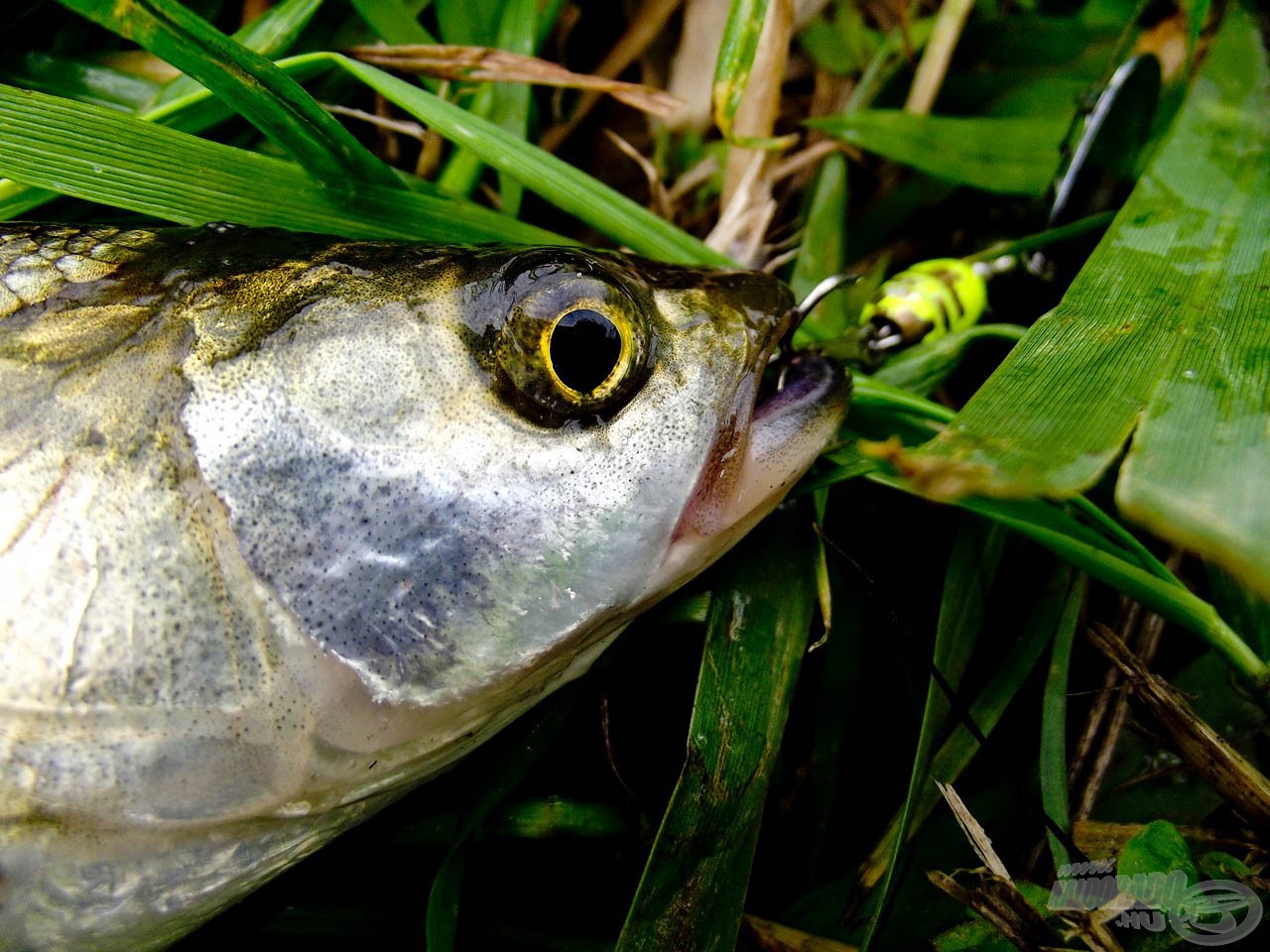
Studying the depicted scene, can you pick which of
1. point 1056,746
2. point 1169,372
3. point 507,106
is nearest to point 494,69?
point 507,106

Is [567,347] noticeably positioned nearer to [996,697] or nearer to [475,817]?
[475,817]

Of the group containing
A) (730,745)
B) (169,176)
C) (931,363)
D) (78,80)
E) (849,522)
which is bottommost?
(730,745)

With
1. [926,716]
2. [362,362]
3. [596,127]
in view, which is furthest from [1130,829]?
[596,127]

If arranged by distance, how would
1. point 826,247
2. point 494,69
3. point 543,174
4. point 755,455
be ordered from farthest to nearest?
point 826,247
point 494,69
point 543,174
point 755,455

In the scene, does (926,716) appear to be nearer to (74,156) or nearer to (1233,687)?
(1233,687)

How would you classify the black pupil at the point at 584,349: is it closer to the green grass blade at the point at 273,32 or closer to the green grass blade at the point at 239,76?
the green grass blade at the point at 239,76

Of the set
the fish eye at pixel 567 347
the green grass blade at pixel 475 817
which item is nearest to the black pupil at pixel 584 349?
the fish eye at pixel 567 347

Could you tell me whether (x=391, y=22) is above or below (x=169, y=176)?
above

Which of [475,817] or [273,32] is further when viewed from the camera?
[273,32]
